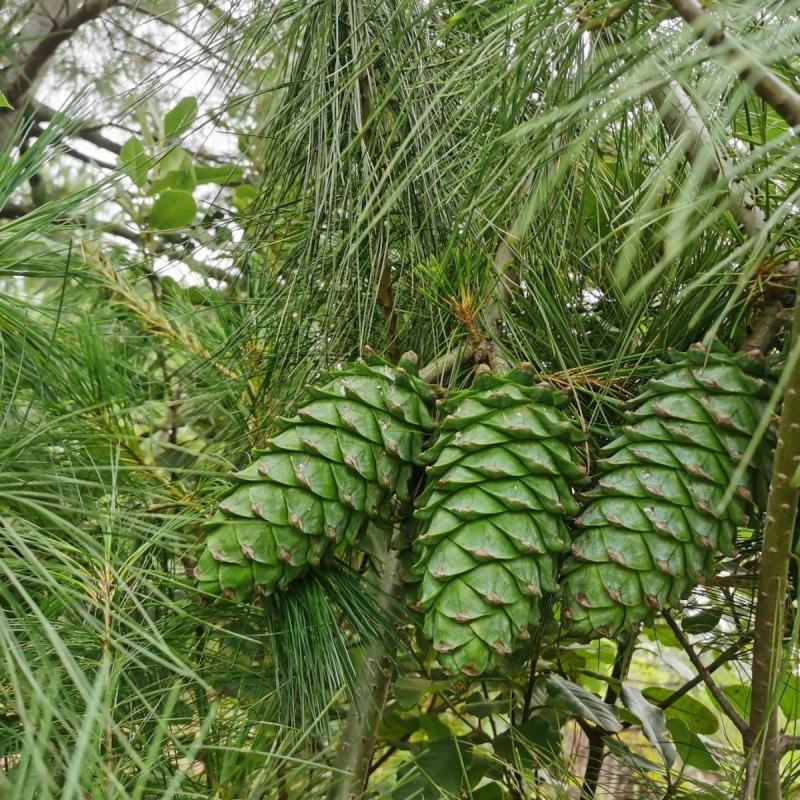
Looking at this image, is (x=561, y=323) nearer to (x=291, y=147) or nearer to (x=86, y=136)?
(x=291, y=147)

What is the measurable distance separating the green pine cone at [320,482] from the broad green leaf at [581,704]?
0.83 feet

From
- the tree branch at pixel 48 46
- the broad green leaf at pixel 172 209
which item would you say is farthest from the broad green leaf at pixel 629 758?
the tree branch at pixel 48 46

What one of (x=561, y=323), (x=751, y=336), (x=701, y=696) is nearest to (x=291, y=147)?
(x=561, y=323)

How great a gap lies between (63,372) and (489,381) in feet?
1.28

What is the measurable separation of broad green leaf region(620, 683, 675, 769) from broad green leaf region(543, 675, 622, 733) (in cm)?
2

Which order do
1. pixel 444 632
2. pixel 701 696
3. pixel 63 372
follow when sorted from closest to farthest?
pixel 444 632
pixel 63 372
pixel 701 696

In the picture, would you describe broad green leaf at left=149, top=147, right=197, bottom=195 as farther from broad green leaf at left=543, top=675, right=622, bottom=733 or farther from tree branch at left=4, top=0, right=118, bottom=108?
broad green leaf at left=543, top=675, right=622, bottom=733

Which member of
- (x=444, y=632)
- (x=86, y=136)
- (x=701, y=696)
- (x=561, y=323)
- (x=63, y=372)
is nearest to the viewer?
(x=444, y=632)

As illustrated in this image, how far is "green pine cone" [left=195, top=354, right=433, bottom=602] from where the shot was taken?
18.3 inches

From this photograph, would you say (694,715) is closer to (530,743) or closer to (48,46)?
(530,743)

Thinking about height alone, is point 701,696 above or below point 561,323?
below

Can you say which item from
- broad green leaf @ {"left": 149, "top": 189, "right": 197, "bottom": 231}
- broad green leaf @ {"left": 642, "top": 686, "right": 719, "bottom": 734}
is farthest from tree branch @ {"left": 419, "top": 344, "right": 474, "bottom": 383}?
broad green leaf @ {"left": 149, "top": 189, "right": 197, "bottom": 231}

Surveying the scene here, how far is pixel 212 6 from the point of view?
24.9 inches

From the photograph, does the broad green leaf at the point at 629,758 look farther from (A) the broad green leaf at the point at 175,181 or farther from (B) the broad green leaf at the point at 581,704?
(A) the broad green leaf at the point at 175,181
